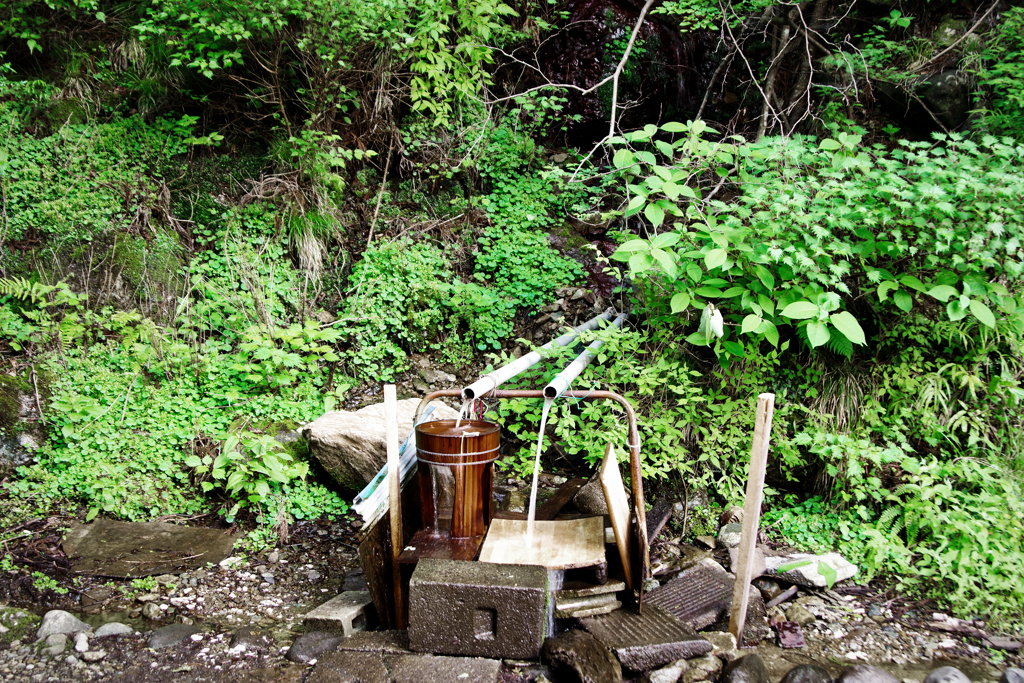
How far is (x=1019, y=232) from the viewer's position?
4.01 meters

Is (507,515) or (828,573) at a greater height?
(507,515)

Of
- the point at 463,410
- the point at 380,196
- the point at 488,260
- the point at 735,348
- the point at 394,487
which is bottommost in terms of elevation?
the point at 394,487

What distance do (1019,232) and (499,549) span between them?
4125 millimetres

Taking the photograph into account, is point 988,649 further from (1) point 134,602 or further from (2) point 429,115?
(2) point 429,115

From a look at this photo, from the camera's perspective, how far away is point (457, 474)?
3199 mm

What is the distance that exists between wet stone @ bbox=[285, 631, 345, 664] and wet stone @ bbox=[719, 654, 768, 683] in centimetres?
205

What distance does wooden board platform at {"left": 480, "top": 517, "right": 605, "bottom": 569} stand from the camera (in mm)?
3221

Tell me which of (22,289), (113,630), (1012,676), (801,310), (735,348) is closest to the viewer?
(1012,676)

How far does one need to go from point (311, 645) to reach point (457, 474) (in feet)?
4.00

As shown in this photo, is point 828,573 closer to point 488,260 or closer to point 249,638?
point 249,638

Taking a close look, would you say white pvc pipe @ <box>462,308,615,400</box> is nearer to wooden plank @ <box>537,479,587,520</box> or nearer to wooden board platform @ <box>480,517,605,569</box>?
wooden board platform @ <box>480,517,605,569</box>

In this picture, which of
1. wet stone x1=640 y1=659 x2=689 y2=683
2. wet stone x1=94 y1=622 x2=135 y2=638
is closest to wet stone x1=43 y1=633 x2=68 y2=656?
wet stone x1=94 y1=622 x2=135 y2=638

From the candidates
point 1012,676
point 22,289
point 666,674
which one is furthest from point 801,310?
point 22,289

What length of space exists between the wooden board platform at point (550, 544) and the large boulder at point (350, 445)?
4.07ft
